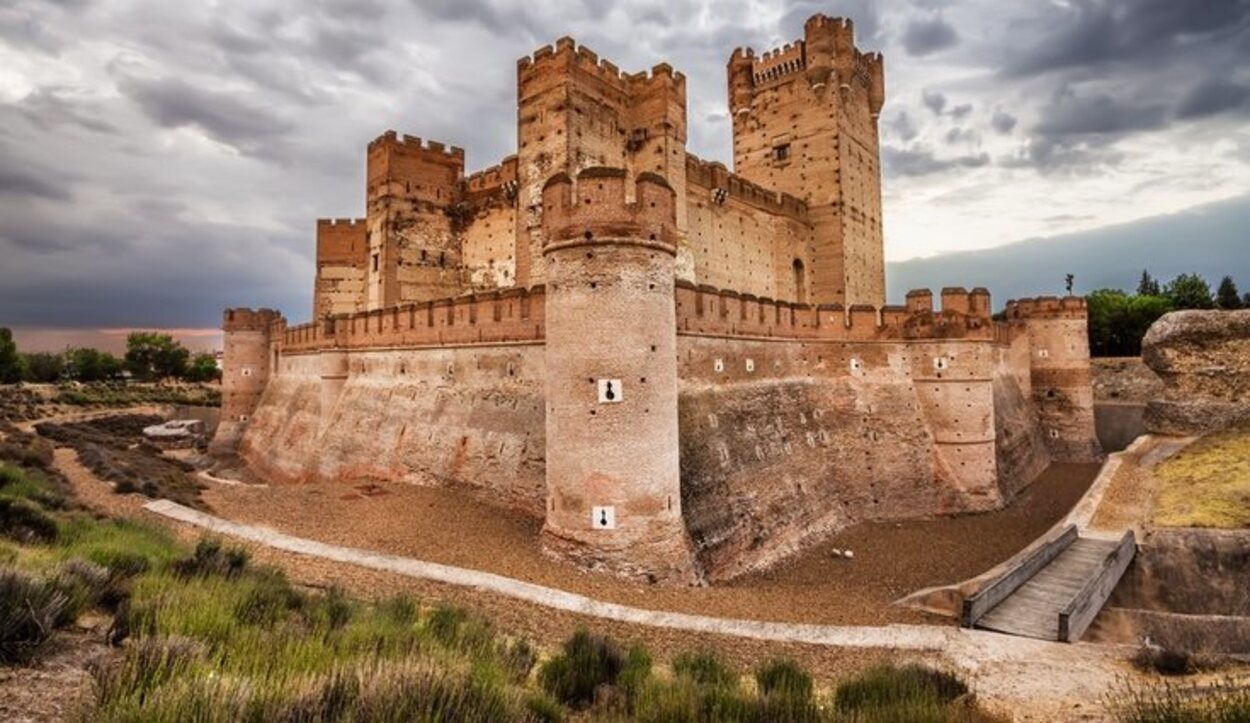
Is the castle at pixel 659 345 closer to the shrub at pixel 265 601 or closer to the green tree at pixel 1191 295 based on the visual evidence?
the shrub at pixel 265 601

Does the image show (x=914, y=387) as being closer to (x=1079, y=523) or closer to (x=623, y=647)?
(x=1079, y=523)

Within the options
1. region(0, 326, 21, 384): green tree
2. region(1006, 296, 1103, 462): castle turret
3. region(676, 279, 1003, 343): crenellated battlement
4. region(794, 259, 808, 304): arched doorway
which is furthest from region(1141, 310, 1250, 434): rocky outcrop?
region(0, 326, 21, 384): green tree

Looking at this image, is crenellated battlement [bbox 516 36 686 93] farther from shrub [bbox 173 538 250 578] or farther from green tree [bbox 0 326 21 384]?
green tree [bbox 0 326 21 384]

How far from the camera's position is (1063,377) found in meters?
27.1

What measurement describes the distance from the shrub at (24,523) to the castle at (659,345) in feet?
24.2

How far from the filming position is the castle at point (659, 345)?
12.0 meters

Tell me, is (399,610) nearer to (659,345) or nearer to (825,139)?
(659,345)

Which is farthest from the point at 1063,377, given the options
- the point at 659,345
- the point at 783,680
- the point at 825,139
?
the point at 783,680

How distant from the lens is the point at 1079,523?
14.4m

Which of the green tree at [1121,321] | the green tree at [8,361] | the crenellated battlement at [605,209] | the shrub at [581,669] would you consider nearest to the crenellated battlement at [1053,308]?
the crenellated battlement at [605,209]

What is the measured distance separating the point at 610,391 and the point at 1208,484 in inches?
578

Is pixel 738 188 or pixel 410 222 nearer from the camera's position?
pixel 410 222

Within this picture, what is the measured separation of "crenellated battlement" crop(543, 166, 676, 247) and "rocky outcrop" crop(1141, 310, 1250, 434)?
18.3 meters

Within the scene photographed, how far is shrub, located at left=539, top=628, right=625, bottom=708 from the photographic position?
227 inches
